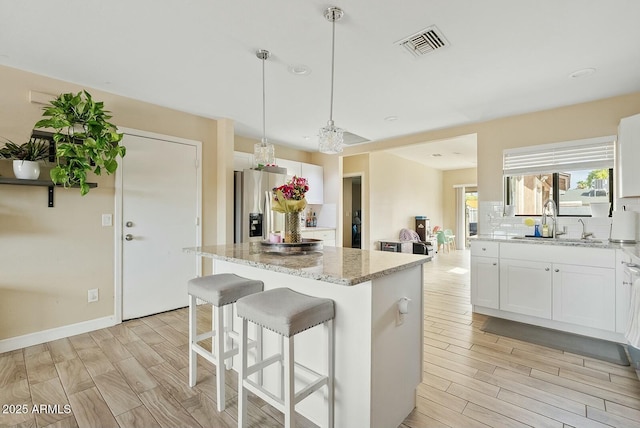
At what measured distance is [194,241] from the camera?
148 inches

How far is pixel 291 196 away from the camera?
2080mm

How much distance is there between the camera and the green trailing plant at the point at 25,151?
2449 millimetres

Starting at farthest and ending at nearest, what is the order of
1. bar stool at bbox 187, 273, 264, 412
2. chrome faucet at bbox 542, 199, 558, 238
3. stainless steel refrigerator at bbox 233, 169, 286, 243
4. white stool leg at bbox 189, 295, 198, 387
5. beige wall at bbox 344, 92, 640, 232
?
1. stainless steel refrigerator at bbox 233, 169, 286, 243
2. chrome faucet at bbox 542, 199, 558, 238
3. beige wall at bbox 344, 92, 640, 232
4. white stool leg at bbox 189, 295, 198, 387
5. bar stool at bbox 187, 273, 264, 412

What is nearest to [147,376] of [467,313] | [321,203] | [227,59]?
[227,59]

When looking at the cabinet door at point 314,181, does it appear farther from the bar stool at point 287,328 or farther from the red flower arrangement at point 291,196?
the bar stool at point 287,328

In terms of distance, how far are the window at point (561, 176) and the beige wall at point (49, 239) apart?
4.41 meters

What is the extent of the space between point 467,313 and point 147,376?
3.26m

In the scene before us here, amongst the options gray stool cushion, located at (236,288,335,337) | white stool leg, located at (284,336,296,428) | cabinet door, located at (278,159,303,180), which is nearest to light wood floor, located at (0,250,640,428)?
white stool leg, located at (284,336,296,428)

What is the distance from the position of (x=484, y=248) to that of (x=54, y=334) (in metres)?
4.47

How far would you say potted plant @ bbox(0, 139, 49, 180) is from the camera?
243 cm

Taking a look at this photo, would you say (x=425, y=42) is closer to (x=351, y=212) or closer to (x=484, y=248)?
(x=484, y=248)

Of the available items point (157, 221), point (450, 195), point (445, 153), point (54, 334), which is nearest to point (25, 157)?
point (157, 221)

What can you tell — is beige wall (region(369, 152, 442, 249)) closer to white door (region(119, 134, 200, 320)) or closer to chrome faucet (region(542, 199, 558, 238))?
chrome faucet (region(542, 199, 558, 238))

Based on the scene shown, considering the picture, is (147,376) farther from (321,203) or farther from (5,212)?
(321,203)
